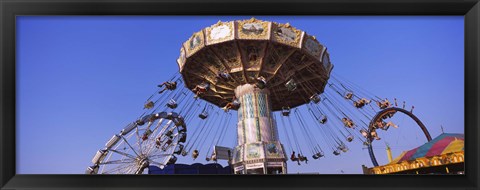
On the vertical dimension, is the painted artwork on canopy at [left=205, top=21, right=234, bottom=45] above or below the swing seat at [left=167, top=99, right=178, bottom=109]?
above

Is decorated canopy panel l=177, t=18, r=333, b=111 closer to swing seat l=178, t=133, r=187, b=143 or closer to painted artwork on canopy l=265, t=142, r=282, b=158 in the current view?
swing seat l=178, t=133, r=187, b=143

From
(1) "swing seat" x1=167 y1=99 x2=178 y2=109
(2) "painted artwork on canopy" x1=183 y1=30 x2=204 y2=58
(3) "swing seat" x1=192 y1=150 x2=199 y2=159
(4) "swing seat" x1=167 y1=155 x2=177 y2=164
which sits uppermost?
(2) "painted artwork on canopy" x1=183 y1=30 x2=204 y2=58

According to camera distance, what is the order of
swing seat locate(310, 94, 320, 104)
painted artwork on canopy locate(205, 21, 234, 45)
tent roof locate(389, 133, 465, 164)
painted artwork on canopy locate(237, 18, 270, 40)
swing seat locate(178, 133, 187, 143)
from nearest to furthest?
tent roof locate(389, 133, 465, 164), painted artwork on canopy locate(237, 18, 270, 40), painted artwork on canopy locate(205, 21, 234, 45), swing seat locate(310, 94, 320, 104), swing seat locate(178, 133, 187, 143)

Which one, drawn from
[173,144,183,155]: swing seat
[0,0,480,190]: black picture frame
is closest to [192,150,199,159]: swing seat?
[173,144,183,155]: swing seat

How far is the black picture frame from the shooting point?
5.61 m

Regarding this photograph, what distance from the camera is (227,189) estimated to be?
5.75 meters

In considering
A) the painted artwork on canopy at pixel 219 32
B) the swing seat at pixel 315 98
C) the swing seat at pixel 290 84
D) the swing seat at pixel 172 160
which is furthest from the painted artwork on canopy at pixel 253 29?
the swing seat at pixel 172 160

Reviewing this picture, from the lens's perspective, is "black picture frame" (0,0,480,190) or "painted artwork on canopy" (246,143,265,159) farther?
"painted artwork on canopy" (246,143,265,159)
